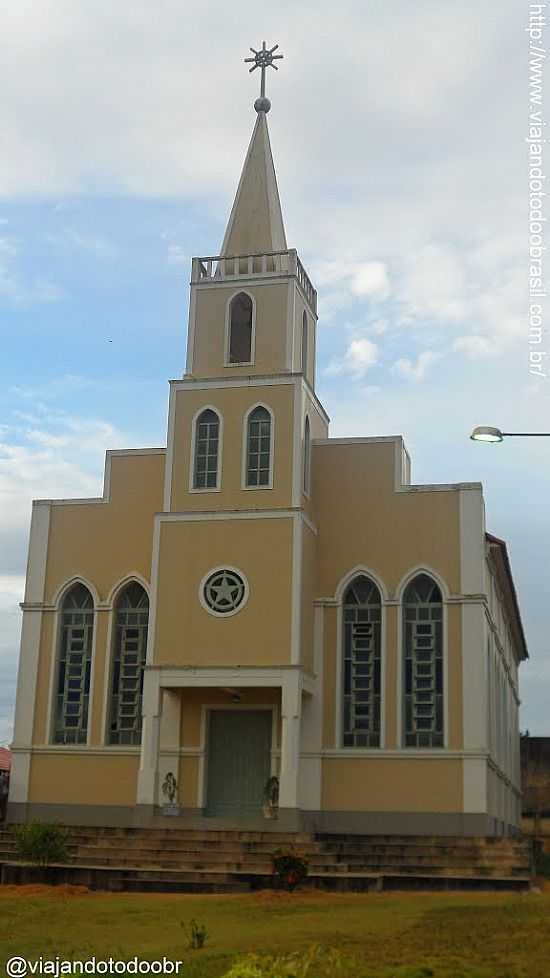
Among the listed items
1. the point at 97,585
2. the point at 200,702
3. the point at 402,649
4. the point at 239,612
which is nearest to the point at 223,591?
the point at 239,612

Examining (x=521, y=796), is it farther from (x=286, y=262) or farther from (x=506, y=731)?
(x=286, y=262)

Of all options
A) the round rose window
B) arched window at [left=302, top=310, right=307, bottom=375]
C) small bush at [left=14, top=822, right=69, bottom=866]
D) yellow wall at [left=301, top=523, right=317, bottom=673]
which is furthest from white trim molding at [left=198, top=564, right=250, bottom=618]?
small bush at [left=14, top=822, right=69, bottom=866]

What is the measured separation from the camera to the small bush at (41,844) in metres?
17.5

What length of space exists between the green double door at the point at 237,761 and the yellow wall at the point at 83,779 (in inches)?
59.6

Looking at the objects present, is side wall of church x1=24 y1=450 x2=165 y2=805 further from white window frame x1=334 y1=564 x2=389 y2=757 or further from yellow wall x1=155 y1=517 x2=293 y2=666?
white window frame x1=334 y1=564 x2=389 y2=757

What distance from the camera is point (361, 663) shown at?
2288 centimetres

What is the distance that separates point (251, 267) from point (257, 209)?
176 centimetres

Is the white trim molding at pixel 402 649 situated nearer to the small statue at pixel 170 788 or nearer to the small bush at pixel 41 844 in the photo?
the small statue at pixel 170 788

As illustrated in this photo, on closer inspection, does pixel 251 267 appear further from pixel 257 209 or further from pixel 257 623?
pixel 257 623

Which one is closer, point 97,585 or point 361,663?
point 361,663

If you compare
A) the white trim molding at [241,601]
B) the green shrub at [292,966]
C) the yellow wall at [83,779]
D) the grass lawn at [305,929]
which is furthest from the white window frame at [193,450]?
the green shrub at [292,966]

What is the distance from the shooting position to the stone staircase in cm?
1695

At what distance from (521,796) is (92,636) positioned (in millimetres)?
Answer: 15777

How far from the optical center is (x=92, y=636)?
945 inches
